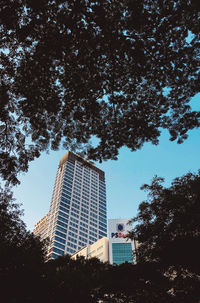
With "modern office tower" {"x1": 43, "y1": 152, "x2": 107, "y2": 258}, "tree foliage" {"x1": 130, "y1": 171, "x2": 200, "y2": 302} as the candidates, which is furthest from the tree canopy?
"modern office tower" {"x1": 43, "y1": 152, "x2": 107, "y2": 258}

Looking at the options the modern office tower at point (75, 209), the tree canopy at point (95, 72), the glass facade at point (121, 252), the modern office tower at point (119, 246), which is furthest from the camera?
the modern office tower at point (75, 209)

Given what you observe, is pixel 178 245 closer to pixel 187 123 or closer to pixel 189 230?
pixel 189 230

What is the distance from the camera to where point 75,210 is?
336ft

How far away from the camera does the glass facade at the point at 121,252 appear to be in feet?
230

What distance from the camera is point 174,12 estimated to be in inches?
301

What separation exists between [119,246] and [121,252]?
2150mm

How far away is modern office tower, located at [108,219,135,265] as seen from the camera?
7019 cm

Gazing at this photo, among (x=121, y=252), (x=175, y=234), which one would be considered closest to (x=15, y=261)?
(x=175, y=234)

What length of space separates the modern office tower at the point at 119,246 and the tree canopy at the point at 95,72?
6864cm

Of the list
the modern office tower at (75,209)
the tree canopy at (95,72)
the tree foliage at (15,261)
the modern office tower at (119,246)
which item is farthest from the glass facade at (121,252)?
the tree canopy at (95,72)

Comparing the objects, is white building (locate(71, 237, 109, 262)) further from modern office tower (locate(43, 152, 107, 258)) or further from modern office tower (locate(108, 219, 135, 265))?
modern office tower (locate(43, 152, 107, 258))

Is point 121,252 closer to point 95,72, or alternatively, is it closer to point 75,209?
point 75,209

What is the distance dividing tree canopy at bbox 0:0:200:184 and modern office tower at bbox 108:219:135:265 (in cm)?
6864

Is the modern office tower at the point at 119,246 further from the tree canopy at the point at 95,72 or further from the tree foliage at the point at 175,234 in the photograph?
the tree canopy at the point at 95,72
